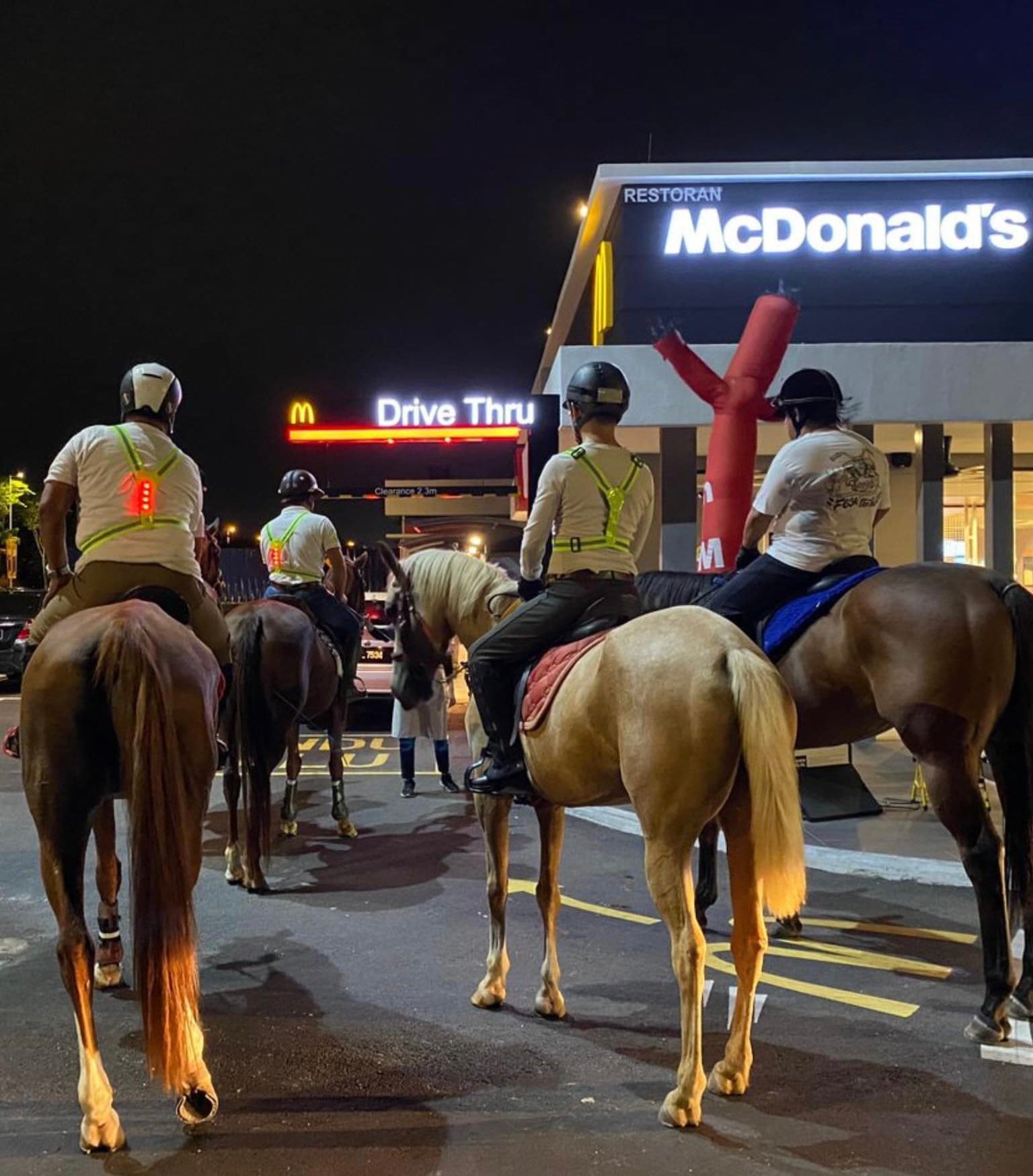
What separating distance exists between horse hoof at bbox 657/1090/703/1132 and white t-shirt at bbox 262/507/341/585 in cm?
543

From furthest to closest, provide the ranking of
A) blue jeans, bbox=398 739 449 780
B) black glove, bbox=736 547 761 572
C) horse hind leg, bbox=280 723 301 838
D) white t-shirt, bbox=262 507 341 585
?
1. blue jeans, bbox=398 739 449 780
2. horse hind leg, bbox=280 723 301 838
3. white t-shirt, bbox=262 507 341 585
4. black glove, bbox=736 547 761 572

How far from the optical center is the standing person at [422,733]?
374 inches

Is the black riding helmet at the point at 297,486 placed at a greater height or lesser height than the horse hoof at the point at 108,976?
greater

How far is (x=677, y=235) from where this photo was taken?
12547 mm

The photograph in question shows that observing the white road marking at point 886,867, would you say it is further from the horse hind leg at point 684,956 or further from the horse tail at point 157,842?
the horse tail at point 157,842

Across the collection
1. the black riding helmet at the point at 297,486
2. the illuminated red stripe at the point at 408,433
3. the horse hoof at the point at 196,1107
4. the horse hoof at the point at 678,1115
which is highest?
the illuminated red stripe at the point at 408,433

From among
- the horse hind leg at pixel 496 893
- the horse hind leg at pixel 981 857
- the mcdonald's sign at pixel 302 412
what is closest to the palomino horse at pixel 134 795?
the horse hind leg at pixel 496 893

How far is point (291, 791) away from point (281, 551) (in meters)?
2.04

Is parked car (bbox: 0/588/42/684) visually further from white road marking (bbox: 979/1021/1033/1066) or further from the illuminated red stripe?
white road marking (bbox: 979/1021/1033/1066)

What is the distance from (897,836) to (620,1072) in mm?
4412

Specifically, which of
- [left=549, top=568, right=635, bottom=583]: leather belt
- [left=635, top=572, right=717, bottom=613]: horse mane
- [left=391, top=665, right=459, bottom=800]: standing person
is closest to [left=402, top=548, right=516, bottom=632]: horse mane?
[left=549, top=568, right=635, bottom=583]: leather belt

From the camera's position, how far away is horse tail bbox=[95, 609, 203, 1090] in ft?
11.4

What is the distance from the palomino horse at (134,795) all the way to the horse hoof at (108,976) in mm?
1489

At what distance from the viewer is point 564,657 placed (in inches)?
174
